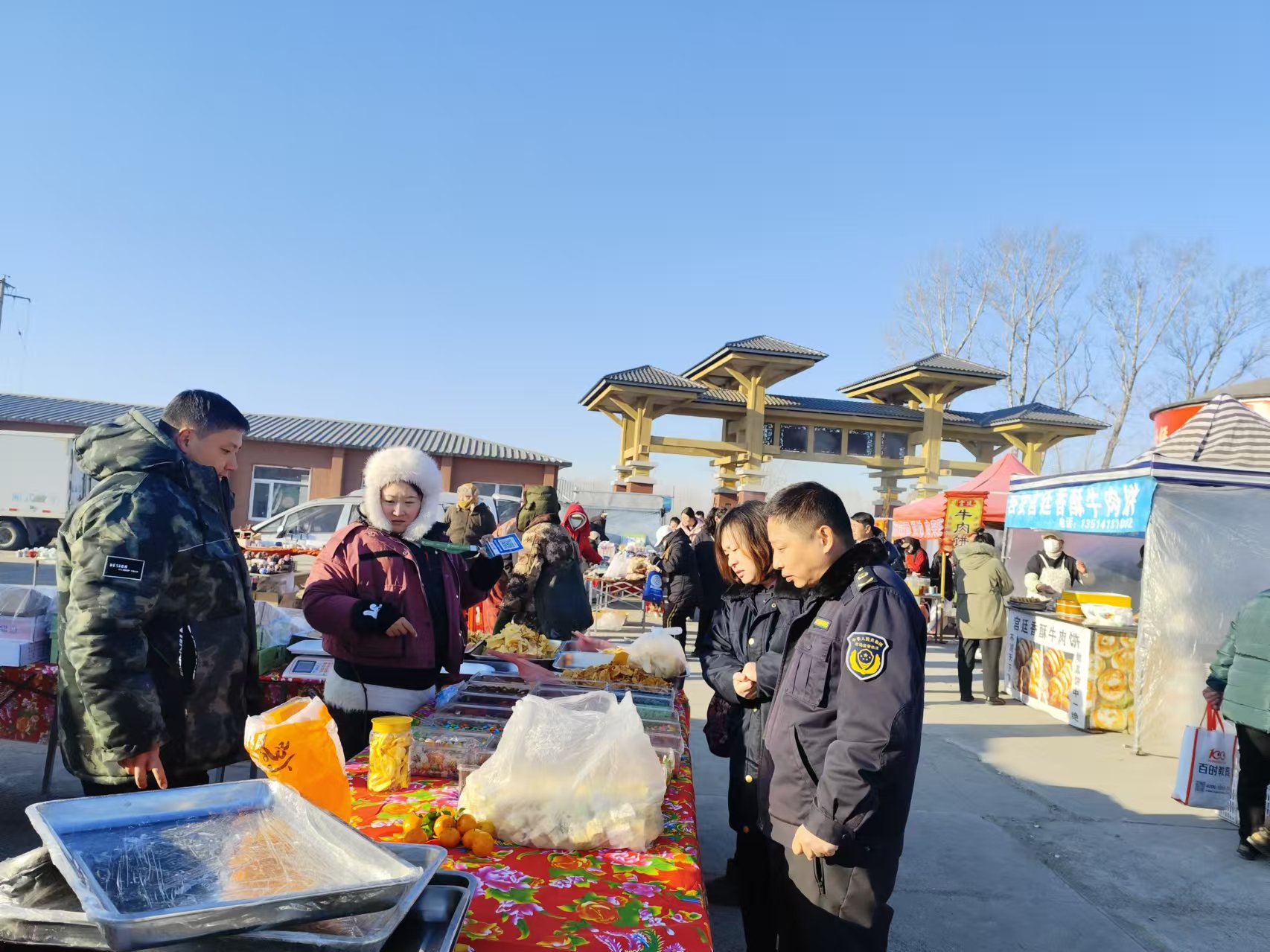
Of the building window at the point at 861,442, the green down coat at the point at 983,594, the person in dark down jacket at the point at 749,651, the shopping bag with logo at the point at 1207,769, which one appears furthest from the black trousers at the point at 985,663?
the building window at the point at 861,442

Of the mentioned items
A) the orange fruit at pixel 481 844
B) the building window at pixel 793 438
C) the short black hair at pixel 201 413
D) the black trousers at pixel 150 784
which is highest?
the building window at pixel 793 438

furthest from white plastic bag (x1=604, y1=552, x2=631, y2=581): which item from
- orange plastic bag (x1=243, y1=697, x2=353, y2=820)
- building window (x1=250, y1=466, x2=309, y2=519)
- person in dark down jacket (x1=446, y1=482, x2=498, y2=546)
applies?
building window (x1=250, y1=466, x2=309, y2=519)

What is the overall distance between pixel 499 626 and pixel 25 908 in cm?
639

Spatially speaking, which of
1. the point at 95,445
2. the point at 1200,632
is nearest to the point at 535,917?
the point at 95,445

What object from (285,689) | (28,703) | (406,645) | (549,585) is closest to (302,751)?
(406,645)

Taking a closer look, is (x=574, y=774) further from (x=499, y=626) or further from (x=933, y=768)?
(x=499, y=626)

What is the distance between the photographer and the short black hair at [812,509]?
2277 mm

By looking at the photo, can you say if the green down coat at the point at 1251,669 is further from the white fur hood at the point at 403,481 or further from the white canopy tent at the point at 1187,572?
the white fur hood at the point at 403,481

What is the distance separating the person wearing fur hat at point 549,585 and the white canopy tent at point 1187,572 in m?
4.53

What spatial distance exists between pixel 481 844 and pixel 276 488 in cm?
2649

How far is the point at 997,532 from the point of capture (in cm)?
1498

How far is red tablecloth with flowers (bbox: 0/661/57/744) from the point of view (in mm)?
3969

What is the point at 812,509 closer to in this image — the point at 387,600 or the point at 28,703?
the point at 387,600

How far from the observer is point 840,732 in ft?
6.50
